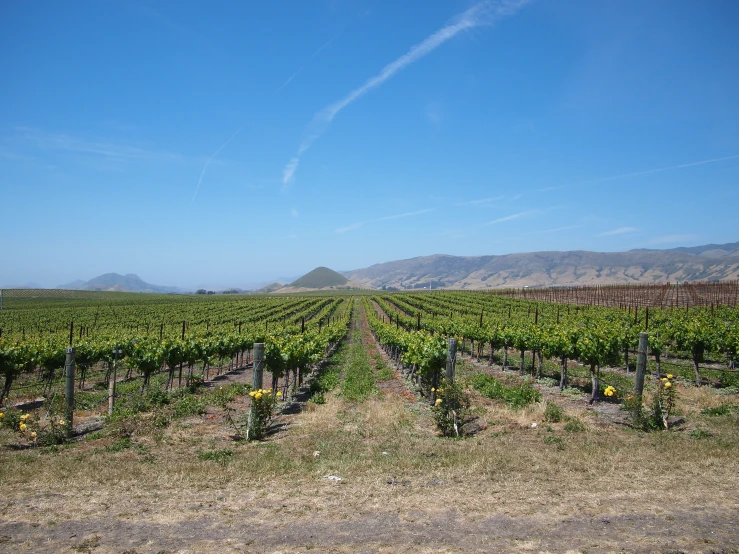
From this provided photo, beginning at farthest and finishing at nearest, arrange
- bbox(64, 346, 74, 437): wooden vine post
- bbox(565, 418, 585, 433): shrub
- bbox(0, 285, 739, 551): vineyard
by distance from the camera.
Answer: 1. bbox(565, 418, 585, 433): shrub
2. bbox(64, 346, 74, 437): wooden vine post
3. bbox(0, 285, 739, 551): vineyard

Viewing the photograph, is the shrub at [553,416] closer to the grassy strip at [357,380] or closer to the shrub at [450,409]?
the shrub at [450,409]

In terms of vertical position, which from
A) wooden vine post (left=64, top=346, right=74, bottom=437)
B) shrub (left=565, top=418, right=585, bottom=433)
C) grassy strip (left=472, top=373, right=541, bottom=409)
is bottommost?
grassy strip (left=472, top=373, right=541, bottom=409)

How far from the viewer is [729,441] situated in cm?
803

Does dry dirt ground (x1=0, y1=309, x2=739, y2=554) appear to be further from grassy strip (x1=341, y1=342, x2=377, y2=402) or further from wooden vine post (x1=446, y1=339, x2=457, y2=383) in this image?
grassy strip (x1=341, y1=342, x2=377, y2=402)

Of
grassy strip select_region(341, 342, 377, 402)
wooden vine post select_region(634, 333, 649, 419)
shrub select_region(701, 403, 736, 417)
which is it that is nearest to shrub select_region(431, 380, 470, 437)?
wooden vine post select_region(634, 333, 649, 419)

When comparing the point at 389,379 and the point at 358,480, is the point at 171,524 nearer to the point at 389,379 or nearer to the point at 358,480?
the point at 358,480

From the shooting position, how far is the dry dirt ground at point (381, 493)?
487 centimetres

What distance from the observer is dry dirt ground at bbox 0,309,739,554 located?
487 centimetres

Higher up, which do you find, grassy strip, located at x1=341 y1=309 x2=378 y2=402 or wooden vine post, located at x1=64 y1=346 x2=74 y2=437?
wooden vine post, located at x1=64 y1=346 x2=74 y2=437

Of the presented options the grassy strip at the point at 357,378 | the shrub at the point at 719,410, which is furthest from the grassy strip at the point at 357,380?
the shrub at the point at 719,410

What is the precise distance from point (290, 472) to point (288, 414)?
200 inches

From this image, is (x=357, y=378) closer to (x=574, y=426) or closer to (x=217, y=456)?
(x=574, y=426)

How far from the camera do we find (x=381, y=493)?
20.5 feet

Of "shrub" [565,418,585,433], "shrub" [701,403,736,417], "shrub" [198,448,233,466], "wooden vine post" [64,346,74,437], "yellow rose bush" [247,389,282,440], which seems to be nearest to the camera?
"shrub" [198,448,233,466]
